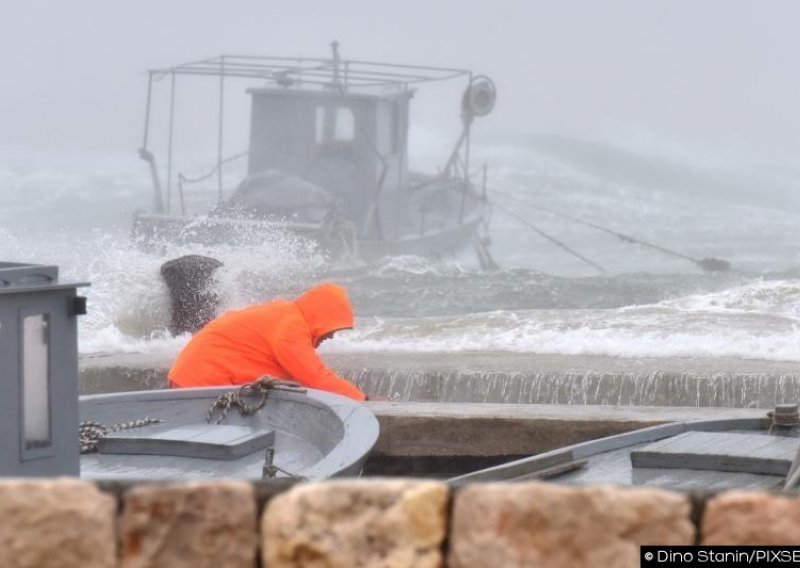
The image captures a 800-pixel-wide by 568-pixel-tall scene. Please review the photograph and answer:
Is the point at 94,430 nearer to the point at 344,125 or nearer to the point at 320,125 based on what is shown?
the point at 320,125

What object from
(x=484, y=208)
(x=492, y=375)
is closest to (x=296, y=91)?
(x=484, y=208)

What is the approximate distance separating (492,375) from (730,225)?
46.6 meters

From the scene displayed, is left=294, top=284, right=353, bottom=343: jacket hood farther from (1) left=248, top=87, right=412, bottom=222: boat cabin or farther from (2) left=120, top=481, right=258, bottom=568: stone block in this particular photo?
(1) left=248, top=87, right=412, bottom=222: boat cabin

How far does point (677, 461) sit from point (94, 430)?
245cm

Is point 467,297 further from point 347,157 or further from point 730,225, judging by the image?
point 730,225

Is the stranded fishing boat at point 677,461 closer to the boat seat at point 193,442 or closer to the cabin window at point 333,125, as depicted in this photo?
the boat seat at point 193,442

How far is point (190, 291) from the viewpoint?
39.1 feet

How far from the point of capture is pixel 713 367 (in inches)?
353

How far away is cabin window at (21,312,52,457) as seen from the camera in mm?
3895

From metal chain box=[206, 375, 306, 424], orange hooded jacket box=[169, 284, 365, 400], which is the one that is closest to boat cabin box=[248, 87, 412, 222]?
orange hooded jacket box=[169, 284, 365, 400]

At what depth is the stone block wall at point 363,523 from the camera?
2.11m

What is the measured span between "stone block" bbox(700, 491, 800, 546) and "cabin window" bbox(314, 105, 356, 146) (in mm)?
25057

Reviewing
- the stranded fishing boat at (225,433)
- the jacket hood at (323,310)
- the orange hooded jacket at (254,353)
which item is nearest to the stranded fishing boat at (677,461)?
the stranded fishing boat at (225,433)

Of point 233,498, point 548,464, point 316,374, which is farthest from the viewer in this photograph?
point 316,374
